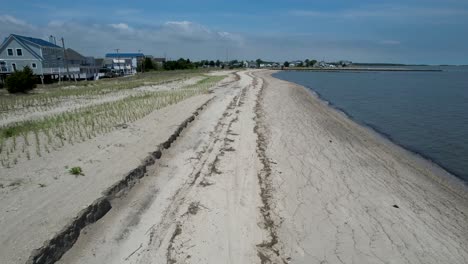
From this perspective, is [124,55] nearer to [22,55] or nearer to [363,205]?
[22,55]

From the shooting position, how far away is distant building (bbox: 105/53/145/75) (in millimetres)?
113637

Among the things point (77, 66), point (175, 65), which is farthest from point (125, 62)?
point (77, 66)

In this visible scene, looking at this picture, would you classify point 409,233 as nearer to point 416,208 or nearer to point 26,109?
point 416,208

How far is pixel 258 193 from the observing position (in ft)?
26.6

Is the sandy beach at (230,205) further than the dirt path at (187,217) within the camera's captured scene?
Yes

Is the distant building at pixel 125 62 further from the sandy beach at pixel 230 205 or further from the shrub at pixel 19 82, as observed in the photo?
the sandy beach at pixel 230 205

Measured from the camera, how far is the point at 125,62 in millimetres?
124750

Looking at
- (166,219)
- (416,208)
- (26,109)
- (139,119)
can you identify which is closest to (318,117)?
(139,119)

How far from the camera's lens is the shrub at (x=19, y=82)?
3484cm

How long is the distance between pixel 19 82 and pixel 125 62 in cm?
9388

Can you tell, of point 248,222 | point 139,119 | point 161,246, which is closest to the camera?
point 161,246

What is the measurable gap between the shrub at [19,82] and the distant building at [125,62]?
236ft

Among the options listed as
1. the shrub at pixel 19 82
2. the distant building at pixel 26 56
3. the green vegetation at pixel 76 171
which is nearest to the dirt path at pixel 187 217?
the green vegetation at pixel 76 171

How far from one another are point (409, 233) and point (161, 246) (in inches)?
194
